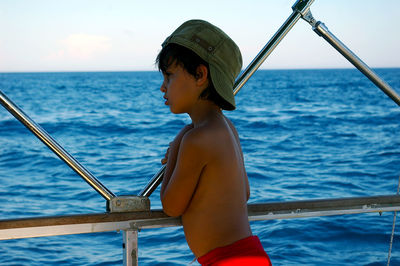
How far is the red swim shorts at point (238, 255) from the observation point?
102cm

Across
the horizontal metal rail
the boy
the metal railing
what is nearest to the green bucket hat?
the boy

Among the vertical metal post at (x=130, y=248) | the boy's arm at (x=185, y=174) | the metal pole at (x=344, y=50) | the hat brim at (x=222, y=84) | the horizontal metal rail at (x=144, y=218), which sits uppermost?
the metal pole at (x=344, y=50)

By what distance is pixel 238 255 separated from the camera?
3.37ft

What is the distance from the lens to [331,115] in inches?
624

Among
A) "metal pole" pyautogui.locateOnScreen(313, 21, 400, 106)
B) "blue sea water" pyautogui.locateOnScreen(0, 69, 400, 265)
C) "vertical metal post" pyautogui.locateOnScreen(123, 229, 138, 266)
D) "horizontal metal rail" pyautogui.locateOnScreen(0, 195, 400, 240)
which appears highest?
"blue sea water" pyautogui.locateOnScreen(0, 69, 400, 265)

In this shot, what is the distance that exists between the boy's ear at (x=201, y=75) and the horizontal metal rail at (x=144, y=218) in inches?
12.3

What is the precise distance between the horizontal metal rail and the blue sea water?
92.0 inches

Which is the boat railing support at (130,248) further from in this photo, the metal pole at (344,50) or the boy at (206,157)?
the metal pole at (344,50)

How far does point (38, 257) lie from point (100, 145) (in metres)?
6.62

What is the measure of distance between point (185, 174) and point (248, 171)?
6572mm

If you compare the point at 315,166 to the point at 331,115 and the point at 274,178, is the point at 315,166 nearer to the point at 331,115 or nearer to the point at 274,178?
the point at 274,178

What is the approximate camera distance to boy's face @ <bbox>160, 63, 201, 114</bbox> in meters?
1.06

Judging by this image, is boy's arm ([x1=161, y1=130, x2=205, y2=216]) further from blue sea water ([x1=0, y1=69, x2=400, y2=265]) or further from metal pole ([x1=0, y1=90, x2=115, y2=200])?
blue sea water ([x1=0, y1=69, x2=400, y2=265])

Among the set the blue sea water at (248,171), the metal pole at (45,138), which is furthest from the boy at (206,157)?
the blue sea water at (248,171)
